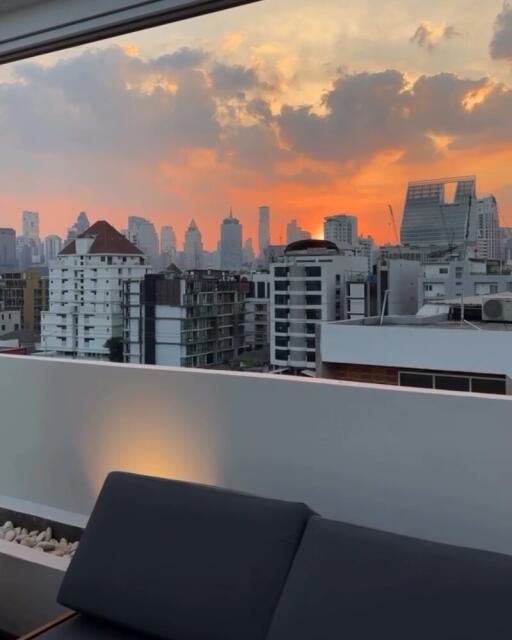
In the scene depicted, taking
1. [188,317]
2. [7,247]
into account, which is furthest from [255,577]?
[7,247]

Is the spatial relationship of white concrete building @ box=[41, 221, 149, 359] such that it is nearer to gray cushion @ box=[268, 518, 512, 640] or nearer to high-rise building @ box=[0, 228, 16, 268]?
high-rise building @ box=[0, 228, 16, 268]

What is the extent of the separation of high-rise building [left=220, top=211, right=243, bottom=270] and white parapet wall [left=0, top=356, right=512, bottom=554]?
1.76ft

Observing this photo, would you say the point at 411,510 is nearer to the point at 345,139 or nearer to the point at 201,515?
the point at 201,515

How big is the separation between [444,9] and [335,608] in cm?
217

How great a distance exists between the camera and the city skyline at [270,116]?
2191 mm

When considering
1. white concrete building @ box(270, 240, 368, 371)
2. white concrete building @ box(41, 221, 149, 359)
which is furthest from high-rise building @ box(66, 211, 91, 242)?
white concrete building @ box(270, 240, 368, 371)

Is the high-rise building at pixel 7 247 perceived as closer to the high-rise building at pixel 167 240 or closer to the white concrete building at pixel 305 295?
the high-rise building at pixel 167 240

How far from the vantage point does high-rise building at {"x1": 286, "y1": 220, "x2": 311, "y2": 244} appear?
8.29 feet

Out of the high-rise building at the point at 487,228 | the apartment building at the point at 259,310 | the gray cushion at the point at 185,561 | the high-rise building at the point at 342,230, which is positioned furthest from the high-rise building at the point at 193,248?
the high-rise building at the point at 487,228

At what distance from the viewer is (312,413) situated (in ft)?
8.02

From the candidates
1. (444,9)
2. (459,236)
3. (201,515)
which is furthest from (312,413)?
(444,9)

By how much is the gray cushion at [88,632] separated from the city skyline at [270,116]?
164 cm

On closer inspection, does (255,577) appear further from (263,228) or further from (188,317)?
(263,228)

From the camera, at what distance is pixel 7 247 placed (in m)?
3.50
